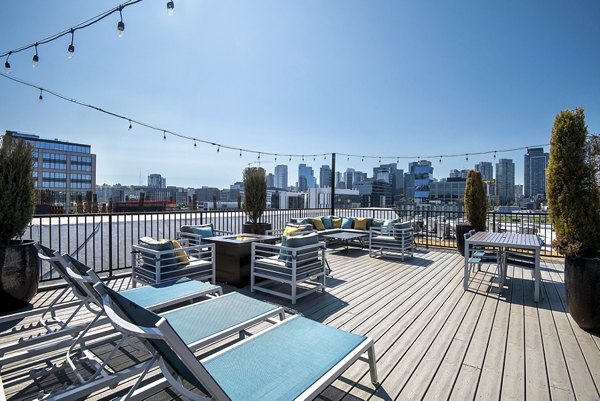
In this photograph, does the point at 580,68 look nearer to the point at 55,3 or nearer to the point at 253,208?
the point at 253,208

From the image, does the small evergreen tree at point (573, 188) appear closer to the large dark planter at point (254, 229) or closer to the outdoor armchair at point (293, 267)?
the outdoor armchair at point (293, 267)

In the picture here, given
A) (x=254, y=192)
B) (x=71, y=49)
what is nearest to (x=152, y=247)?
(x=71, y=49)

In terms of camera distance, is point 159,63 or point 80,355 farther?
point 159,63

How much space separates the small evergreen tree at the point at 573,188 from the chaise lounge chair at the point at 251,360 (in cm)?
272

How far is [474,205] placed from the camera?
707cm

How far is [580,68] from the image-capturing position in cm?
720

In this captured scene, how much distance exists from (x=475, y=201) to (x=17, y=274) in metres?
8.50

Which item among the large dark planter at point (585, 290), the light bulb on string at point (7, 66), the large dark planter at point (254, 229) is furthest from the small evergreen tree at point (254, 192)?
the large dark planter at point (585, 290)

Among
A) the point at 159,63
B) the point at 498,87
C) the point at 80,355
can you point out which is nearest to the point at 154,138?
the point at 159,63

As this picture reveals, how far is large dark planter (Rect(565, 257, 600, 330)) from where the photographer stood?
279 centimetres

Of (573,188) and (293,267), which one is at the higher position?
(573,188)

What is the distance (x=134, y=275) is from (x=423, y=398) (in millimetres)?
3824

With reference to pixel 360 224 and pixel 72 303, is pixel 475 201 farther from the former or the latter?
pixel 72 303

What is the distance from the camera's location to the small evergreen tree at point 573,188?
9.68 ft
